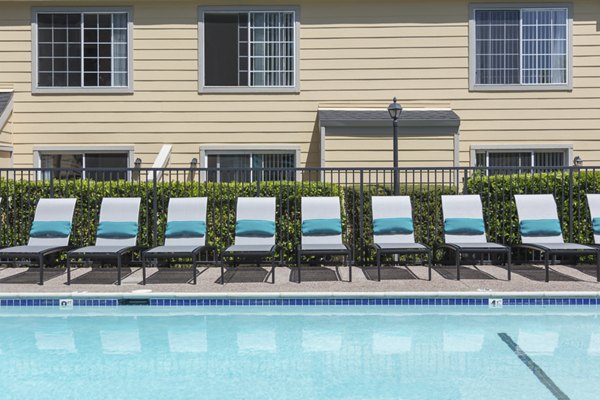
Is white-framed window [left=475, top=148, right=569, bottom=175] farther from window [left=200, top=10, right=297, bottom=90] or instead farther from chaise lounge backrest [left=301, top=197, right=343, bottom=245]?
chaise lounge backrest [left=301, top=197, right=343, bottom=245]

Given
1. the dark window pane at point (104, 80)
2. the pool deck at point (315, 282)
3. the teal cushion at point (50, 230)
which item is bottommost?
the pool deck at point (315, 282)

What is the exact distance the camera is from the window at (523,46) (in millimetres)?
12852

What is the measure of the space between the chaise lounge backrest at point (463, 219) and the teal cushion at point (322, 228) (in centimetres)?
173

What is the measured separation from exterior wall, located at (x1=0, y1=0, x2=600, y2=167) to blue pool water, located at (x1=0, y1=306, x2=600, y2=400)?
6087 millimetres

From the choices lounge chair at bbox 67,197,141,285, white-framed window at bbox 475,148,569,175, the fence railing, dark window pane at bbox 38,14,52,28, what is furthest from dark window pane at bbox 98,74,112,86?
white-framed window at bbox 475,148,569,175

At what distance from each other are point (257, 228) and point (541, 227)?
4.42 m

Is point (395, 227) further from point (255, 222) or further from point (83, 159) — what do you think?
point (83, 159)

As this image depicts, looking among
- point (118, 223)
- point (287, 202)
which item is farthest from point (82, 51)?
point (287, 202)

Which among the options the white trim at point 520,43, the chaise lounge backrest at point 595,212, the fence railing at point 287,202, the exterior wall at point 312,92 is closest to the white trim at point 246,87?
the exterior wall at point 312,92

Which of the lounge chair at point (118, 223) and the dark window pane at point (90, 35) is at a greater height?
the dark window pane at point (90, 35)

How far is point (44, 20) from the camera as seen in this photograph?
513 inches

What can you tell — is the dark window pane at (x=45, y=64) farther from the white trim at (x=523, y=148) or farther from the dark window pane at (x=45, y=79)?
the white trim at (x=523, y=148)

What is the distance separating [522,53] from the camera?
12.9 metres

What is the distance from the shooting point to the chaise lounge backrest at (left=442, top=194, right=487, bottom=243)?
9.58 metres
